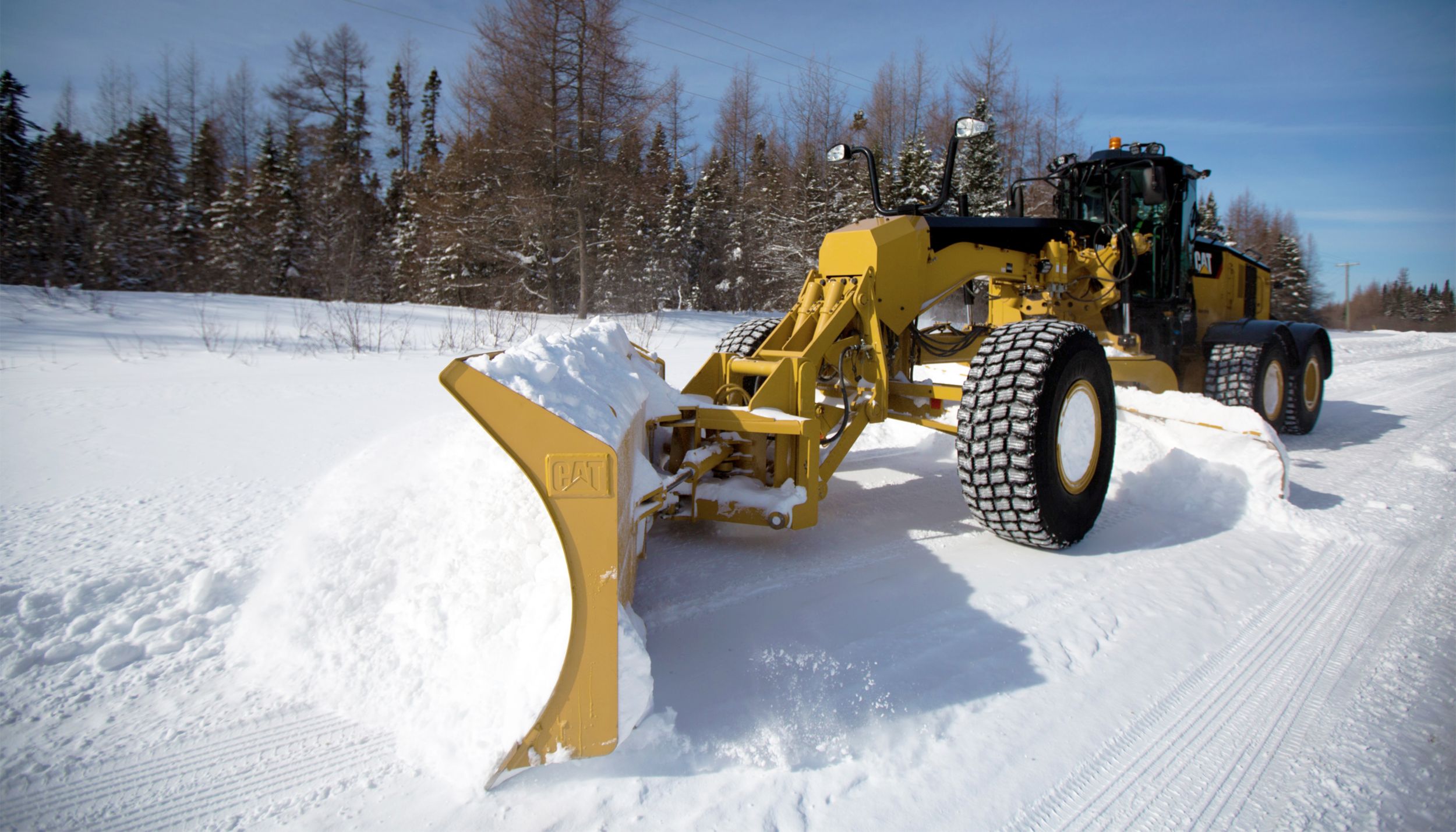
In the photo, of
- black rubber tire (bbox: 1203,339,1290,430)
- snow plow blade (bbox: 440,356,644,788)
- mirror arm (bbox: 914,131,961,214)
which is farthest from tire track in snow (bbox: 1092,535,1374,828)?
black rubber tire (bbox: 1203,339,1290,430)

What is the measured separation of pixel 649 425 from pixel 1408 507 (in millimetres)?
5069

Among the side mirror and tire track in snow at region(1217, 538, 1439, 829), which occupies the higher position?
the side mirror

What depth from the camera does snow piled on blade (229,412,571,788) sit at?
83.6 inches

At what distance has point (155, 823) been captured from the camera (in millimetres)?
1899

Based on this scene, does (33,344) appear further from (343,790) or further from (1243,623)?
(1243,623)

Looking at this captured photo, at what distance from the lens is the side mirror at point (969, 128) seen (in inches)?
162

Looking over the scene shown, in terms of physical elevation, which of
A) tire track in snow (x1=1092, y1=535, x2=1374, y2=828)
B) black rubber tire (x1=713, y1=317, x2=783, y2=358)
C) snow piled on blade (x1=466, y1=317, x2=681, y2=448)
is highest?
black rubber tire (x1=713, y1=317, x2=783, y2=358)

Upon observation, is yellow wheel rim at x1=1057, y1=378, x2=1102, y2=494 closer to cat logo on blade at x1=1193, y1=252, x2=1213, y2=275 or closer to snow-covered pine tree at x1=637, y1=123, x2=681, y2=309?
cat logo on blade at x1=1193, y1=252, x2=1213, y2=275

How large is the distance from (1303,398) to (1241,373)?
1268 millimetres

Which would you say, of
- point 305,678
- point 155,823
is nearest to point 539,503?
point 305,678

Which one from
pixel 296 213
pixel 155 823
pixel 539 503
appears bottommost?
pixel 155 823

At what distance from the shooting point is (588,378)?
2.63 m

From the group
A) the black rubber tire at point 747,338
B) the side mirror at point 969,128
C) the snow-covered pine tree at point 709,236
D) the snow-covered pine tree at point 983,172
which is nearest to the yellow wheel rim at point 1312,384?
the side mirror at point 969,128

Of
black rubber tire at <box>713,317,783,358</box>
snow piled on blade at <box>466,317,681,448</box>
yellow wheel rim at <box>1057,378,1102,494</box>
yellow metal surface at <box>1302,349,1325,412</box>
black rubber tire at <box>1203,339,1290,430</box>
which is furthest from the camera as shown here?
yellow metal surface at <box>1302,349,1325,412</box>
